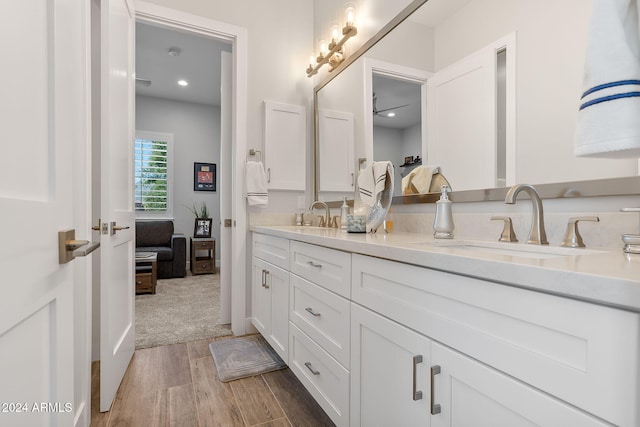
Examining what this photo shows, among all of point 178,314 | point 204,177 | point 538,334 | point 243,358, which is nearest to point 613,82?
point 538,334

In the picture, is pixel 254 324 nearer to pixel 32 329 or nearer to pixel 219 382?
pixel 219 382

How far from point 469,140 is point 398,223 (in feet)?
1.96

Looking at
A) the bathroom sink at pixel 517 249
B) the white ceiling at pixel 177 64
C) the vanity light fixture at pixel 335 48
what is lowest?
the bathroom sink at pixel 517 249

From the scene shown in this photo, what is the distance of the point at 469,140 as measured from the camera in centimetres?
142

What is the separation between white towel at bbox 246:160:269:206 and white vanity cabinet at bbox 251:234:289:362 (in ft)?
0.92

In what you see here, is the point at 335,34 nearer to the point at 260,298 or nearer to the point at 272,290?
the point at 272,290

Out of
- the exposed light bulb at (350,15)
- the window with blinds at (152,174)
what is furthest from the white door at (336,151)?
the window with blinds at (152,174)

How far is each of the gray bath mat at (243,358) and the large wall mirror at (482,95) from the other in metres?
1.30

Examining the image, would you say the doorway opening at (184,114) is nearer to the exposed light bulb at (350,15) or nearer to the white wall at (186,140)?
the white wall at (186,140)

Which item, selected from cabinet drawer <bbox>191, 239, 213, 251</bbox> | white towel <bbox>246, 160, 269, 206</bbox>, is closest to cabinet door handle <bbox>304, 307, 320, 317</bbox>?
white towel <bbox>246, 160, 269, 206</bbox>

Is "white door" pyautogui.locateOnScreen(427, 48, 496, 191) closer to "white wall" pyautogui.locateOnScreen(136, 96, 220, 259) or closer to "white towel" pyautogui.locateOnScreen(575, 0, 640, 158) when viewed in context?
"white towel" pyautogui.locateOnScreen(575, 0, 640, 158)

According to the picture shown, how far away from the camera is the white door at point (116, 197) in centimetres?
151

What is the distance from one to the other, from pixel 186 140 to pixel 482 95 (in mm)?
5040

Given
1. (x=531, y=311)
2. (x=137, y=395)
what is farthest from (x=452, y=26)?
(x=137, y=395)
